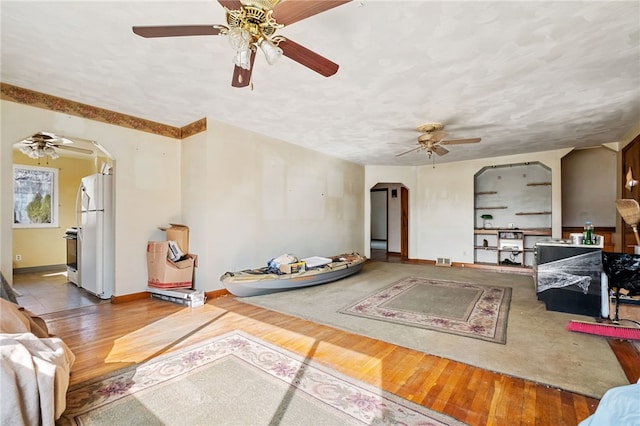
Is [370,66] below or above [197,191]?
above

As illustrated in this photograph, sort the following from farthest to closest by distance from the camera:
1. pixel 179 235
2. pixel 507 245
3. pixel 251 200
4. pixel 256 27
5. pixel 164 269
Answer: pixel 507 245 < pixel 251 200 < pixel 179 235 < pixel 164 269 < pixel 256 27

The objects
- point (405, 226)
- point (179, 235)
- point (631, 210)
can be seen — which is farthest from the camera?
point (405, 226)

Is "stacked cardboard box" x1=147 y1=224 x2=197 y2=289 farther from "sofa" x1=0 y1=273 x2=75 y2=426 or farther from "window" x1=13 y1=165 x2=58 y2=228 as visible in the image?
"window" x1=13 y1=165 x2=58 y2=228

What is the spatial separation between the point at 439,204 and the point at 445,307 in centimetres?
472

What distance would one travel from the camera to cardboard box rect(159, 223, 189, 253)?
4548mm

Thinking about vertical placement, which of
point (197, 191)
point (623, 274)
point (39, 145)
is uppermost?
point (39, 145)

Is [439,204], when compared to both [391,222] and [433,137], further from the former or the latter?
[433,137]

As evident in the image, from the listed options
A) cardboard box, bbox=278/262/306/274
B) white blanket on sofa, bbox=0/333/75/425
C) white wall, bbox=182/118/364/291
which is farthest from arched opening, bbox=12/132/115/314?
white blanket on sofa, bbox=0/333/75/425

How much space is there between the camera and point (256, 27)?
6.01 ft

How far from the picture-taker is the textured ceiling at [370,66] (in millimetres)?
2152

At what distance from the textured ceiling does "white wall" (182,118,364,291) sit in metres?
0.52

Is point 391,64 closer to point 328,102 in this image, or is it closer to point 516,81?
point 328,102

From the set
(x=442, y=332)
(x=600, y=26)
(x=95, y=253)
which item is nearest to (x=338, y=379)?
(x=442, y=332)

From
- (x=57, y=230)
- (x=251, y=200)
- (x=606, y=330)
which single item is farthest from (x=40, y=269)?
(x=606, y=330)
